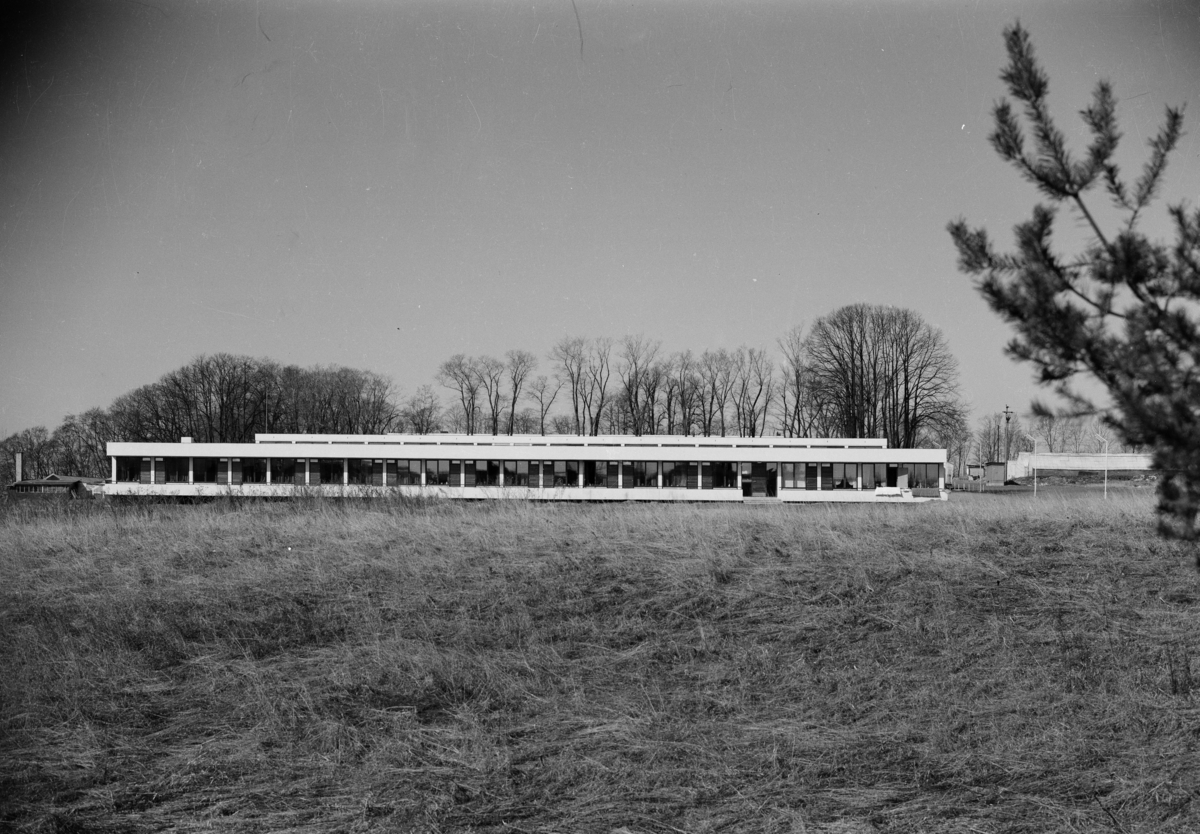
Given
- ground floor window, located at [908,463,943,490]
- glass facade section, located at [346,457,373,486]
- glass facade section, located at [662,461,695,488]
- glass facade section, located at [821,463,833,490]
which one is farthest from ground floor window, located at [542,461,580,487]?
ground floor window, located at [908,463,943,490]

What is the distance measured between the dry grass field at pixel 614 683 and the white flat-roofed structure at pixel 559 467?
36395mm

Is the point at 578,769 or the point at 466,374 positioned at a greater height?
the point at 466,374

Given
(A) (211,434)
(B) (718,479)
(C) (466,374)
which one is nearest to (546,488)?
(B) (718,479)

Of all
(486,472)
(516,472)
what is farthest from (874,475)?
(486,472)

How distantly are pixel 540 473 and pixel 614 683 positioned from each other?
42.2 metres

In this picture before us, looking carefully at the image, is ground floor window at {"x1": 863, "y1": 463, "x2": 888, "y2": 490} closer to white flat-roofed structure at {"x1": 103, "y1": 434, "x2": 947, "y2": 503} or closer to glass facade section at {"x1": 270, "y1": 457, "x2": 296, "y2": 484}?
white flat-roofed structure at {"x1": 103, "y1": 434, "x2": 947, "y2": 503}

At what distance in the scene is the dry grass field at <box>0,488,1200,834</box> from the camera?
5121mm

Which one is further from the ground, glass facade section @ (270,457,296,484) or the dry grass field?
glass facade section @ (270,457,296,484)

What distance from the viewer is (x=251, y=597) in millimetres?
9898

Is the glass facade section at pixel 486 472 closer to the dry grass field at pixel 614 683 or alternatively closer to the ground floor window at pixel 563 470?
the ground floor window at pixel 563 470

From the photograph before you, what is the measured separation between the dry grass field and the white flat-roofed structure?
36.4 m

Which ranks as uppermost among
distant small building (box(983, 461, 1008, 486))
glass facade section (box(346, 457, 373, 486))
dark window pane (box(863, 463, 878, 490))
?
glass facade section (box(346, 457, 373, 486))

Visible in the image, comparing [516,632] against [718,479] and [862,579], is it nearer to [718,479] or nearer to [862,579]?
[862,579]

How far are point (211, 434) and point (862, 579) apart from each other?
2621 inches
